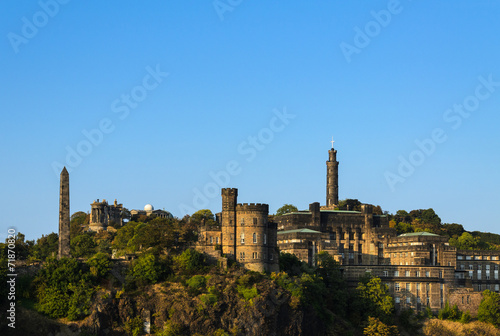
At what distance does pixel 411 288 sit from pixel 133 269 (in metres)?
45.0

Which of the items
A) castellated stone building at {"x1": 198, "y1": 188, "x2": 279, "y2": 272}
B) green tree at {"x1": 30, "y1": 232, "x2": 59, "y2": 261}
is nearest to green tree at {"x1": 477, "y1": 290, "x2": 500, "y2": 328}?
castellated stone building at {"x1": 198, "y1": 188, "x2": 279, "y2": 272}

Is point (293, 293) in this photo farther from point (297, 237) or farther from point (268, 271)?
point (297, 237)

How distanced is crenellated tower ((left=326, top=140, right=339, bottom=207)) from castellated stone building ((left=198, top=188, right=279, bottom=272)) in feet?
186

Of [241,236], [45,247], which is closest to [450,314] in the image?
[241,236]

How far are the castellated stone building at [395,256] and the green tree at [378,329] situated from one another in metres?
9.08

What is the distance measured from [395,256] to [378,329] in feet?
94.4

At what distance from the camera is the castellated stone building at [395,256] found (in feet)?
455

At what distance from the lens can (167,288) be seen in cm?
11675

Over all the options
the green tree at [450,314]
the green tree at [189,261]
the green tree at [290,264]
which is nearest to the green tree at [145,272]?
the green tree at [189,261]

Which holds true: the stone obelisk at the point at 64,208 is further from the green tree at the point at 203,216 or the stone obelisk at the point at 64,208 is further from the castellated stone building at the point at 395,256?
the green tree at the point at 203,216

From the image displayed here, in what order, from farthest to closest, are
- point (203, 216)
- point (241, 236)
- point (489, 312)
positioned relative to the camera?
point (203, 216), point (489, 312), point (241, 236)

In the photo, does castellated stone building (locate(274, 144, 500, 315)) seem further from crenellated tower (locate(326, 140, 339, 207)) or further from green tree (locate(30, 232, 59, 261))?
green tree (locate(30, 232, 59, 261))

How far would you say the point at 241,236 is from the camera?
12406cm

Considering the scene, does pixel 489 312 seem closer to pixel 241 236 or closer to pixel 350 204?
pixel 241 236
